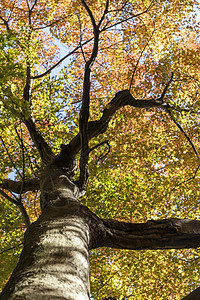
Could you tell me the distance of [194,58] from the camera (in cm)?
1317

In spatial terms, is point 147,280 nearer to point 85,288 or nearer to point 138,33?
point 85,288

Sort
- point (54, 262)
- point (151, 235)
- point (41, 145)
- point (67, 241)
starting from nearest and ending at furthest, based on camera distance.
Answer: point (54, 262) < point (67, 241) < point (151, 235) < point (41, 145)

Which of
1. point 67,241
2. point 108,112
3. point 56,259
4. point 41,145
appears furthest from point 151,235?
point 41,145

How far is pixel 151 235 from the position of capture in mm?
3668

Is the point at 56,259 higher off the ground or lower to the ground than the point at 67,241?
lower

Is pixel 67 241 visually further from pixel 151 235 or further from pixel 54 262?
pixel 151 235

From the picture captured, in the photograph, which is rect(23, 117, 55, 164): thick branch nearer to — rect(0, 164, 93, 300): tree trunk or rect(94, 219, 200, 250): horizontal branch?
rect(0, 164, 93, 300): tree trunk

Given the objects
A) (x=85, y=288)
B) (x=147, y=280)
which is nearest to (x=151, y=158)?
(x=147, y=280)

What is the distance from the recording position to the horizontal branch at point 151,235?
3.64 m

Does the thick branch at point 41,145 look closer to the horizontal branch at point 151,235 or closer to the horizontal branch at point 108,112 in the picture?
the horizontal branch at point 108,112

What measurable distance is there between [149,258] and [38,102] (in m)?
7.19

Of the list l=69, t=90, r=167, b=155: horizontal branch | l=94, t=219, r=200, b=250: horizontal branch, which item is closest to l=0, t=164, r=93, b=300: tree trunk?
l=94, t=219, r=200, b=250: horizontal branch

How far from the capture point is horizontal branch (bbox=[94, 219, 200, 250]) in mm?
3637

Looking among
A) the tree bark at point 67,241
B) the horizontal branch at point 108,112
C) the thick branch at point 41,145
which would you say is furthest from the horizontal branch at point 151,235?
the thick branch at point 41,145
